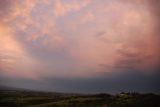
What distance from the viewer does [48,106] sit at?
99312 millimetres

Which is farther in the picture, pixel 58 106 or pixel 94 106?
pixel 58 106

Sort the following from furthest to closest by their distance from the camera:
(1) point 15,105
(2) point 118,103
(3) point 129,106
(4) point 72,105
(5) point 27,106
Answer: (1) point 15,105, (5) point 27,106, (4) point 72,105, (2) point 118,103, (3) point 129,106

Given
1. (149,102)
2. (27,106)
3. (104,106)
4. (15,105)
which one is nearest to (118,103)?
(104,106)

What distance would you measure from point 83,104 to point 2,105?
3898 cm

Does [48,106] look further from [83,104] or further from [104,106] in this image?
[104,106]

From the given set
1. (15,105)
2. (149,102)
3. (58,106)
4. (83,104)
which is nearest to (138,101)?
(149,102)

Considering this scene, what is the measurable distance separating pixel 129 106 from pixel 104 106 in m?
8.98

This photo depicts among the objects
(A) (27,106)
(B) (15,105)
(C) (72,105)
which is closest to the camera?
(C) (72,105)

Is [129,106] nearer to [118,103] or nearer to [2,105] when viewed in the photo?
[118,103]

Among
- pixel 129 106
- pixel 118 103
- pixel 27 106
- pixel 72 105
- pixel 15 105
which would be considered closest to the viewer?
pixel 129 106

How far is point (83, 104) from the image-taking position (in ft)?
325

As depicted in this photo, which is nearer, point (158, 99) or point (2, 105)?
point (158, 99)

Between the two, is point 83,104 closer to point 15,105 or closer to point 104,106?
point 104,106

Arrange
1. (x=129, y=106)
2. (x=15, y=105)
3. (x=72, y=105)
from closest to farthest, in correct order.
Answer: (x=129, y=106) < (x=72, y=105) < (x=15, y=105)
